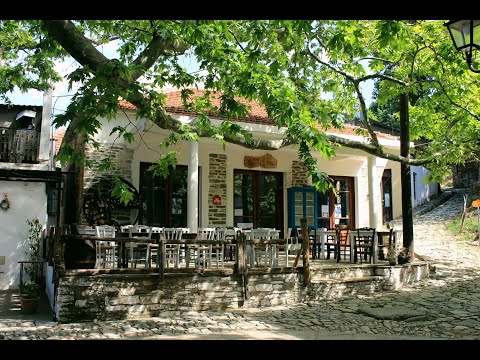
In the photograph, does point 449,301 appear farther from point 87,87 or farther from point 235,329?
point 87,87

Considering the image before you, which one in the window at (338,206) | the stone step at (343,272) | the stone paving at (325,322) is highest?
the window at (338,206)

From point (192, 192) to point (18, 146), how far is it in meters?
4.66

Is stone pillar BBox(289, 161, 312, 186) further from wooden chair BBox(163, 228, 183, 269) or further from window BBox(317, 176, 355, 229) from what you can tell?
wooden chair BBox(163, 228, 183, 269)

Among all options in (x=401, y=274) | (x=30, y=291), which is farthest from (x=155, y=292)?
(x=401, y=274)

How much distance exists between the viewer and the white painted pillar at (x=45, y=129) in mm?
10664

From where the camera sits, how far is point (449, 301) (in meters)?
7.50

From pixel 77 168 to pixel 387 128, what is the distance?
1951cm

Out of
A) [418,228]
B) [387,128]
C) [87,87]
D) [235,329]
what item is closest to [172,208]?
[235,329]

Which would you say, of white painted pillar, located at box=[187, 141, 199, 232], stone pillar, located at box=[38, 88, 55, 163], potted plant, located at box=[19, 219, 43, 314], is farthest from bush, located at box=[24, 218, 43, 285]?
white painted pillar, located at box=[187, 141, 199, 232]

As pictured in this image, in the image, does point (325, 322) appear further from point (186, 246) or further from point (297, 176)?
point (297, 176)

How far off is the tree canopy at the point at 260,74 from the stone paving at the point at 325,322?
2.23m

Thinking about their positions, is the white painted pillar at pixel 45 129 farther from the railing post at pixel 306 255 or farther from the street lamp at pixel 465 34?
the street lamp at pixel 465 34

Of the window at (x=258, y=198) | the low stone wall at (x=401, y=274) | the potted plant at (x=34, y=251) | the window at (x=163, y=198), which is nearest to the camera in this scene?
the low stone wall at (x=401, y=274)

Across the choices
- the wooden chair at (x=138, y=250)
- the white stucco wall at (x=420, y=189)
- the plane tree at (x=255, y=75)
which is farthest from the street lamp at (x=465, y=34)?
the white stucco wall at (x=420, y=189)
